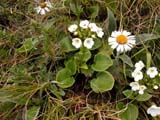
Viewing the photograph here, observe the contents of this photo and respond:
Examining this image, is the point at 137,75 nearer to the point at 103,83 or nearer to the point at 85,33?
the point at 103,83

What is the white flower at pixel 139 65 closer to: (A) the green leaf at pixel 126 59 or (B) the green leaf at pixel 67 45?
(A) the green leaf at pixel 126 59

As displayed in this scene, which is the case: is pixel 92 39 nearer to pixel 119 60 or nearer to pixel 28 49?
pixel 119 60

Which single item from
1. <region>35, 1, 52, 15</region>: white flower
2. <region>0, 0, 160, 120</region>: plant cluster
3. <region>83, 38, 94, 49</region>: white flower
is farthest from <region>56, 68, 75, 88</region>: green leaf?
<region>35, 1, 52, 15</region>: white flower

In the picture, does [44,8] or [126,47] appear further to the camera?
[44,8]

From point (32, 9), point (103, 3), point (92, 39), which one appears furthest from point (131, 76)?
point (32, 9)

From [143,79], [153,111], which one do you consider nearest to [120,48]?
[143,79]
